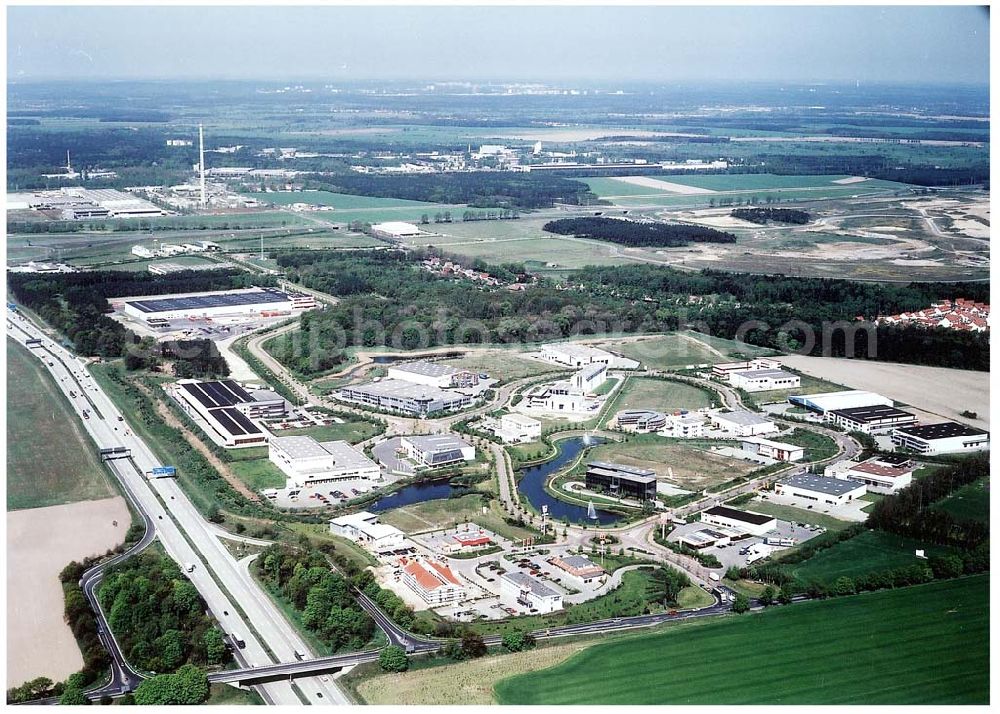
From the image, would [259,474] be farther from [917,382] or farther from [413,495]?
[917,382]

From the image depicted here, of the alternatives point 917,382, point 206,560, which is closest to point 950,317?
point 917,382

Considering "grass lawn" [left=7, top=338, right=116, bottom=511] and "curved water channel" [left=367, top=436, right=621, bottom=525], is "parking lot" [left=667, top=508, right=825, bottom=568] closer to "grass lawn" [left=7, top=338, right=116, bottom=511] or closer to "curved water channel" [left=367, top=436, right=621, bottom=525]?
"curved water channel" [left=367, top=436, right=621, bottom=525]

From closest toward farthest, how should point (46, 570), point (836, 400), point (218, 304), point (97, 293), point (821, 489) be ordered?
point (46, 570) < point (821, 489) < point (836, 400) < point (218, 304) < point (97, 293)

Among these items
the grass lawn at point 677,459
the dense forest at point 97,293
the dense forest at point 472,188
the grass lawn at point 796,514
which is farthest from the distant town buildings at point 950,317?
the dense forest at point 472,188

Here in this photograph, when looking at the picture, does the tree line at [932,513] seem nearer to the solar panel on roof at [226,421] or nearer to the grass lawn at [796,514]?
the grass lawn at [796,514]

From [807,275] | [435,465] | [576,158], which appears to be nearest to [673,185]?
[576,158]

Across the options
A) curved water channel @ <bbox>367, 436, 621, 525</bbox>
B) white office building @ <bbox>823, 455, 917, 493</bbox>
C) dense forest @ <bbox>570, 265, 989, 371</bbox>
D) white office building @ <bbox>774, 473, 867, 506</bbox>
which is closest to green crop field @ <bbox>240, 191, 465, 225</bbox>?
dense forest @ <bbox>570, 265, 989, 371</bbox>

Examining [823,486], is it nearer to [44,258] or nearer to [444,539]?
[444,539]
